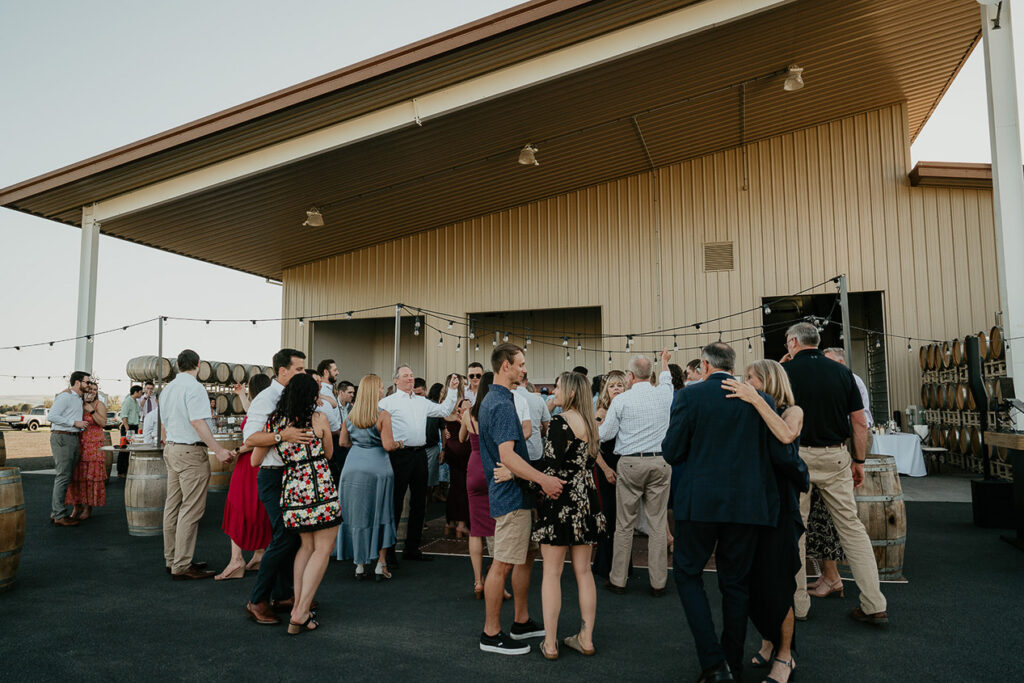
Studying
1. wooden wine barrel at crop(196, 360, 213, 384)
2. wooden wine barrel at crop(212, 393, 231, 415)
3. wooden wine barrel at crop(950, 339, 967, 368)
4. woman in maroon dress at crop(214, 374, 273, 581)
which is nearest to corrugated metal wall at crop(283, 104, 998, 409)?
wooden wine barrel at crop(950, 339, 967, 368)

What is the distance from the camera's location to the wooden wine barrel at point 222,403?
14.7m

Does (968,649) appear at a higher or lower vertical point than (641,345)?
lower

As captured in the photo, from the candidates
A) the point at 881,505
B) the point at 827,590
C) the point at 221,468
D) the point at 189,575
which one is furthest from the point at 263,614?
the point at 221,468

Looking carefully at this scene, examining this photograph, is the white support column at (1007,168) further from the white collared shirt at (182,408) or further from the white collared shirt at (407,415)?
the white collared shirt at (182,408)

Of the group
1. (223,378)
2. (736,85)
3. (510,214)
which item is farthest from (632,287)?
(223,378)

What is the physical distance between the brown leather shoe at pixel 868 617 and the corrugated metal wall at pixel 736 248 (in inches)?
338

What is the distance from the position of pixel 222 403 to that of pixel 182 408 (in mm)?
10876

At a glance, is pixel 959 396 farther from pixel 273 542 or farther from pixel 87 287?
pixel 87 287

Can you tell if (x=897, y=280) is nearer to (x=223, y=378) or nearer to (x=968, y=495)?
(x=968, y=495)

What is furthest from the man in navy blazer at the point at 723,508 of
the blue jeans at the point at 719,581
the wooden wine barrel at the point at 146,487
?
the wooden wine barrel at the point at 146,487

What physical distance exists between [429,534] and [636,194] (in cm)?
870

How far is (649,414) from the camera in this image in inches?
173

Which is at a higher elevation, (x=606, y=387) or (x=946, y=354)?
(x=946, y=354)

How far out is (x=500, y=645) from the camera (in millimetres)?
3275
